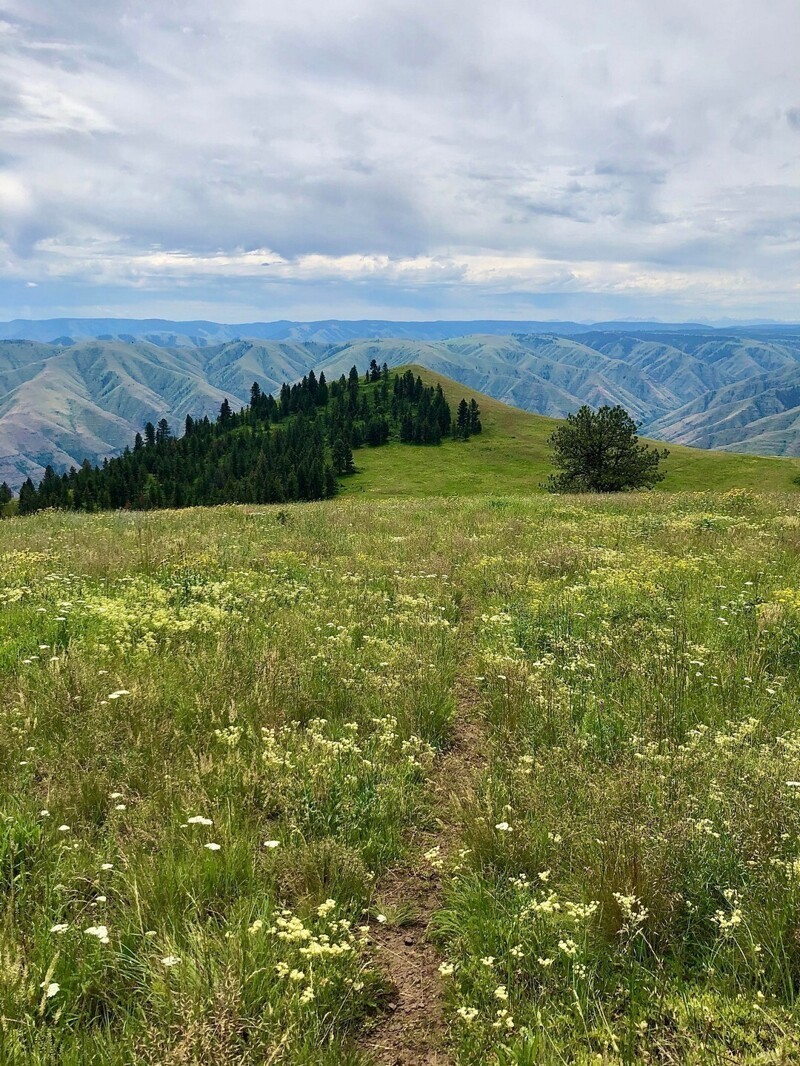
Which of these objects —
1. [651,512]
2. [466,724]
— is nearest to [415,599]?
[466,724]

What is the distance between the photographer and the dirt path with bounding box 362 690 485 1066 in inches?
125

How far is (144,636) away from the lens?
7684 millimetres

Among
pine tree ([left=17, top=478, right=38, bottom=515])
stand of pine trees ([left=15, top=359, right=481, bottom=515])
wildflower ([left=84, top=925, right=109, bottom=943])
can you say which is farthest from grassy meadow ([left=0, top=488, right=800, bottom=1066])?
pine tree ([left=17, top=478, right=38, bottom=515])

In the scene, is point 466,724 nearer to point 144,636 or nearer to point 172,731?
point 172,731

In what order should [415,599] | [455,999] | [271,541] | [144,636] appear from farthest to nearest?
[271,541] < [415,599] < [144,636] < [455,999]

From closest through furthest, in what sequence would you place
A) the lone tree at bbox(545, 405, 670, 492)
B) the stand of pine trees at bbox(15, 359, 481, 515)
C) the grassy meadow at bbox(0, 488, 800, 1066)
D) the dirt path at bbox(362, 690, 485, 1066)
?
the grassy meadow at bbox(0, 488, 800, 1066), the dirt path at bbox(362, 690, 485, 1066), the lone tree at bbox(545, 405, 670, 492), the stand of pine trees at bbox(15, 359, 481, 515)

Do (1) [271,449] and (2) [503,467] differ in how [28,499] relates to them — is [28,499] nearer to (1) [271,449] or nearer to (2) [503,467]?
(1) [271,449]

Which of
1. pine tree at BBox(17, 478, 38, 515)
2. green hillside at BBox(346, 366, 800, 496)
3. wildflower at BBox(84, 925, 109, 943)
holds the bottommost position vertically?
pine tree at BBox(17, 478, 38, 515)

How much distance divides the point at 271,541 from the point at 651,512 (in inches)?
492

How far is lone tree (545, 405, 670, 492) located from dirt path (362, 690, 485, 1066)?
54.4m

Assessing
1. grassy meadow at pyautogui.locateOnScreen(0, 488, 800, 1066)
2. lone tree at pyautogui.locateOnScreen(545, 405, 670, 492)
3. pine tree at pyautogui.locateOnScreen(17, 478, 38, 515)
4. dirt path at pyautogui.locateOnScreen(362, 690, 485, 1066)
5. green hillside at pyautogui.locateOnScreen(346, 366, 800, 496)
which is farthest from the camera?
pine tree at pyautogui.locateOnScreen(17, 478, 38, 515)

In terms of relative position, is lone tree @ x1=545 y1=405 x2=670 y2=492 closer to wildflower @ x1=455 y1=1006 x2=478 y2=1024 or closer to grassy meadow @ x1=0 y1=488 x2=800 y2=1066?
grassy meadow @ x1=0 y1=488 x2=800 y2=1066

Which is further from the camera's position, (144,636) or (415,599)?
(415,599)

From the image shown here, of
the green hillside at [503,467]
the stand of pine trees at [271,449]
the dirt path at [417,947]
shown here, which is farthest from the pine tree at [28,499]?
the dirt path at [417,947]
